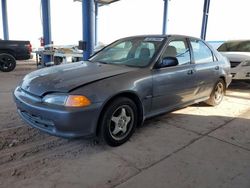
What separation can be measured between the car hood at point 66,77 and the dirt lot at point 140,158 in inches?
29.4

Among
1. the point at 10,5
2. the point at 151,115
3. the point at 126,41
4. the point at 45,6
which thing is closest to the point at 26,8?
the point at 10,5

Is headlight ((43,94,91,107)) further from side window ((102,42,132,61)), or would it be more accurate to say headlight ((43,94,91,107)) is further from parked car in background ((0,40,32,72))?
parked car in background ((0,40,32,72))

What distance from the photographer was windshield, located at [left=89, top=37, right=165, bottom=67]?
3593mm

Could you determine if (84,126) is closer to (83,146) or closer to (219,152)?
(83,146)

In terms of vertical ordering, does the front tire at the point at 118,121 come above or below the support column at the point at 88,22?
below

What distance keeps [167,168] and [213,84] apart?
2680mm

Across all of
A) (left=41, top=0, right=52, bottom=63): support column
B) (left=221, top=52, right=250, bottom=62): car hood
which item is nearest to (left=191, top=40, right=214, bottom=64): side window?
(left=221, top=52, right=250, bottom=62): car hood

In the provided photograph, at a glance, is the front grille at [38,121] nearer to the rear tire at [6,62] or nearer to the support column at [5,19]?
the rear tire at [6,62]

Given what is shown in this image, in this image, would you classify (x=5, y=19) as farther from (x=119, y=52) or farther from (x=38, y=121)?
(x=38, y=121)

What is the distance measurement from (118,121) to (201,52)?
2341 mm

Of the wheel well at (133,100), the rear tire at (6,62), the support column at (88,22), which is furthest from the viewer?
the rear tire at (6,62)

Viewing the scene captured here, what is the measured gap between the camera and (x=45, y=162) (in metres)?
2.70

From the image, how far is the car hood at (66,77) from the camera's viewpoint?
2779mm

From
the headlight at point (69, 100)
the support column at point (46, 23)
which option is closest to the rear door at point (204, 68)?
the headlight at point (69, 100)
